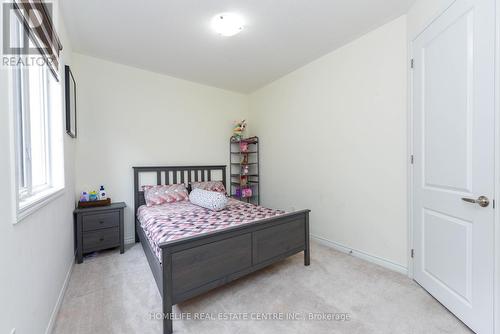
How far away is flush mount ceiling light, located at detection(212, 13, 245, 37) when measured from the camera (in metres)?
2.15

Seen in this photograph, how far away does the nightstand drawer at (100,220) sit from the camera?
Result: 8.41ft

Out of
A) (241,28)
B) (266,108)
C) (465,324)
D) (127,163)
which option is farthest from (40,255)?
(266,108)

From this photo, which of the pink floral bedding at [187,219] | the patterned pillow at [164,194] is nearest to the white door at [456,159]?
the pink floral bedding at [187,219]

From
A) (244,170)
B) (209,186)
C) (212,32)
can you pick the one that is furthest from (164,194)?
(212,32)

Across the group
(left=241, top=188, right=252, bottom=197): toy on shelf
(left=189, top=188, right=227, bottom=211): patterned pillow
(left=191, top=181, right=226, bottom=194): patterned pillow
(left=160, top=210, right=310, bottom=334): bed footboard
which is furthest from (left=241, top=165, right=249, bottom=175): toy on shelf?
(left=160, top=210, right=310, bottom=334): bed footboard

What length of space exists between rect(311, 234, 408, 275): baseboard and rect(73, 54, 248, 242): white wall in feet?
7.76

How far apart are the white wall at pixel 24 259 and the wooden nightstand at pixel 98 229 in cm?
76

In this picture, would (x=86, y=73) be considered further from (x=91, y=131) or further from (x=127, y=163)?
(x=127, y=163)

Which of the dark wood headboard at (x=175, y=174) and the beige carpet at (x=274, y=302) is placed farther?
the dark wood headboard at (x=175, y=174)

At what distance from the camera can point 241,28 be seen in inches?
89.3

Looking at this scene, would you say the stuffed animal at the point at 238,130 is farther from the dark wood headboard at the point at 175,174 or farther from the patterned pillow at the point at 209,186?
the patterned pillow at the point at 209,186

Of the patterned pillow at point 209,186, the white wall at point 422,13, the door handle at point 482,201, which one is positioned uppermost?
the white wall at point 422,13

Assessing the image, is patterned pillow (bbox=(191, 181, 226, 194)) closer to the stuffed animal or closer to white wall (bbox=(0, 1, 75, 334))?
the stuffed animal

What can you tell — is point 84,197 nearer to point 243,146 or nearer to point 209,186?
point 209,186
